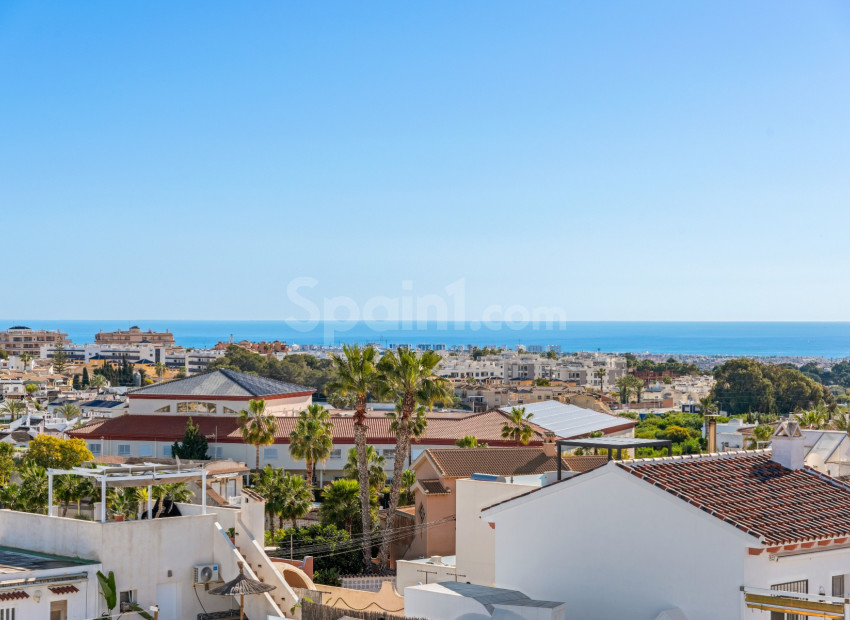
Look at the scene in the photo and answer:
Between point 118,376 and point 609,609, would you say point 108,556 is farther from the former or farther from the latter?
point 118,376

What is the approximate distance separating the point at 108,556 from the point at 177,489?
14.0 m

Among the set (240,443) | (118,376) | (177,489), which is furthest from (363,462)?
(118,376)

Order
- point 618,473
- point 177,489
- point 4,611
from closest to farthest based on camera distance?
point 618,473
point 4,611
point 177,489

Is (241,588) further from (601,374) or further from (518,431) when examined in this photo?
(601,374)

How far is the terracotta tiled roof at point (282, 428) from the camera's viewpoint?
61.0m

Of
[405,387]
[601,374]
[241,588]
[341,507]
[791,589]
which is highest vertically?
[405,387]

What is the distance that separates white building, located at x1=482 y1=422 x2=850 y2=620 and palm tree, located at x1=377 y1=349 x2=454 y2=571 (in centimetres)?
1931

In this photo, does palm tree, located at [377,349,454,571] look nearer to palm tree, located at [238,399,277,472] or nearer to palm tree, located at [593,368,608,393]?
palm tree, located at [238,399,277,472]

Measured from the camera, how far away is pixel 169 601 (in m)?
20.7

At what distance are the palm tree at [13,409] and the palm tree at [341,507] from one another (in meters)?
67.5

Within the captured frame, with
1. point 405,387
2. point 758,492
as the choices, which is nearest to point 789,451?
point 758,492

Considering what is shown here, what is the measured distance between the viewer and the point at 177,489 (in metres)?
33.4

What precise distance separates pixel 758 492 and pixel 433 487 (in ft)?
68.7

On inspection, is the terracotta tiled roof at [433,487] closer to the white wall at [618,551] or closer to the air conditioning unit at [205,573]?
the air conditioning unit at [205,573]
